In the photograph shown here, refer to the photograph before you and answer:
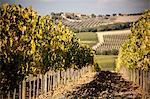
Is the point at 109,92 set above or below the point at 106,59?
below

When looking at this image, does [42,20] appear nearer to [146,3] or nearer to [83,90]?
[83,90]

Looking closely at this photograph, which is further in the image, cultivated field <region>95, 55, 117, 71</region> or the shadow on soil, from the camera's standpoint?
cultivated field <region>95, 55, 117, 71</region>

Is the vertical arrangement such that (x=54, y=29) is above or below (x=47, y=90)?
above

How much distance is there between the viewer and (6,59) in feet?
23.5

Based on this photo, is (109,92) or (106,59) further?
(106,59)

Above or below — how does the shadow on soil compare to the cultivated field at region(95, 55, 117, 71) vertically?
below

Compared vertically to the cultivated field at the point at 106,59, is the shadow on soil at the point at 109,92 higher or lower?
lower

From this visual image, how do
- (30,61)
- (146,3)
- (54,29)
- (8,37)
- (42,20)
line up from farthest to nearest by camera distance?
(54,29) < (42,20) < (30,61) < (8,37) < (146,3)

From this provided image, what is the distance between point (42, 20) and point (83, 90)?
A: 167cm

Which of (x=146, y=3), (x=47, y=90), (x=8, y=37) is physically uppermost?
(x=146, y=3)

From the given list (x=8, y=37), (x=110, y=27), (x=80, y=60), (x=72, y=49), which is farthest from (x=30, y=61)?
(x=80, y=60)

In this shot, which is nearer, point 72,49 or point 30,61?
point 30,61

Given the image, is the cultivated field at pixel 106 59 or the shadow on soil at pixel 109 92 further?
the cultivated field at pixel 106 59

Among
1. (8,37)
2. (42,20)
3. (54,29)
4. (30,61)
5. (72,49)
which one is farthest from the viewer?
(72,49)
